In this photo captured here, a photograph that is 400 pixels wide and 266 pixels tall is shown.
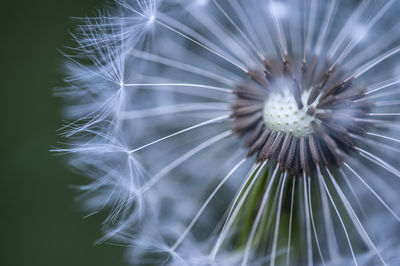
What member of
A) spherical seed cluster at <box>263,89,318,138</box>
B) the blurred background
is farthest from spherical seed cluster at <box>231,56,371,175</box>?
the blurred background

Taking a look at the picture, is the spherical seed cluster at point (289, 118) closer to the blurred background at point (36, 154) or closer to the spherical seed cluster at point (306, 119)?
the spherical seed cluster at point (306, 119)

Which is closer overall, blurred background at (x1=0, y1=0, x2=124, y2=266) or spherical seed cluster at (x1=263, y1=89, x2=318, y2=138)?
spherical seed cluster at (x1=263, y1=89, x2=318, y2=138)

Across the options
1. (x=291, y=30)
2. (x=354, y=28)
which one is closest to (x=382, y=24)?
(x=354, y=28)

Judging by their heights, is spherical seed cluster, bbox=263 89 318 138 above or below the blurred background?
above

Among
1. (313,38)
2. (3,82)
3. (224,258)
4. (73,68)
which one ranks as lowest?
(224,258)

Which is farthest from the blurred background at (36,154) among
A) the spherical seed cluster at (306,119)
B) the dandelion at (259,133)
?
the spherical seed cluster at (306,119)

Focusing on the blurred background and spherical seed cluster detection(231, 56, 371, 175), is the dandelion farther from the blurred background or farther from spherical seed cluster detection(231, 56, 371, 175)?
the blurred background

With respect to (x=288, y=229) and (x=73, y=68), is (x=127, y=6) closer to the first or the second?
(x=73, y=68)
